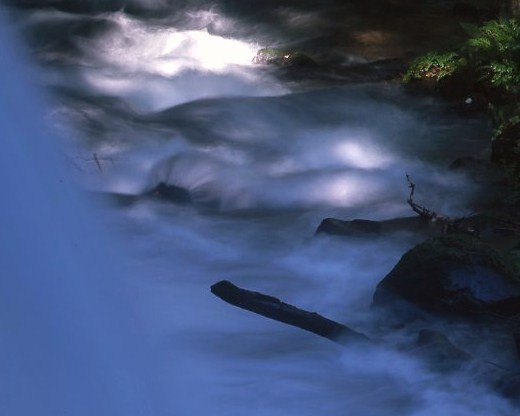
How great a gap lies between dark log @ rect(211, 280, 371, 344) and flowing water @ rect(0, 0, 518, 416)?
70 millimetres

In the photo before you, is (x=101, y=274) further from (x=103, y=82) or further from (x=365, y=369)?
(x=103, y=82)

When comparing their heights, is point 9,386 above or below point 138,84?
above

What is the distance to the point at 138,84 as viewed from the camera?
11.3 m

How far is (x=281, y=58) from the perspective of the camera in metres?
11.9

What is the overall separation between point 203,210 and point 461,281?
2.80 m

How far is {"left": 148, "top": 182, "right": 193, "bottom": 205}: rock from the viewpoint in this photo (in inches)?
336

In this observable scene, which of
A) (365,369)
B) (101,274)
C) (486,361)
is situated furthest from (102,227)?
(486,361)

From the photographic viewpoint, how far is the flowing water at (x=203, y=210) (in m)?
3.25

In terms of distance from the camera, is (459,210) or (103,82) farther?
(103,82)

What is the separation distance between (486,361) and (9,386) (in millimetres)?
3756

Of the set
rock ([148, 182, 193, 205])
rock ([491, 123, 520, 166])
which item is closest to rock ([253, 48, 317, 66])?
rock ([148, 182, 193, 205])

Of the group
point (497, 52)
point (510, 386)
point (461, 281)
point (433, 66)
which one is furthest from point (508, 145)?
point (510, 386)

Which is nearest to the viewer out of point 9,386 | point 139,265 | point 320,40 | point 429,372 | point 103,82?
point 9,386

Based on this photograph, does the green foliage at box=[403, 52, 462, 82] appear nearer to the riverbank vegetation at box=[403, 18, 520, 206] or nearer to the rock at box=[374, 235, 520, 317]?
the riverbank vegetation at box=[403, 18, 520, 206]
